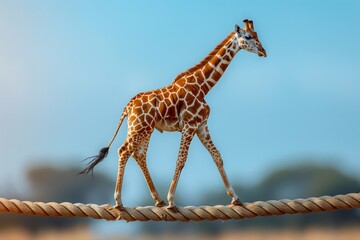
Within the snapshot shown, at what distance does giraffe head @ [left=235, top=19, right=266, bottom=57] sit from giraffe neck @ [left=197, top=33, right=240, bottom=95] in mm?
24

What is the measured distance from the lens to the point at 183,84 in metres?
2.23

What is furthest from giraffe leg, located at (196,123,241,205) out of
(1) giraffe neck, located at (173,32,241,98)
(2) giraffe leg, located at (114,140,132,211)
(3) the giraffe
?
(2) giraffe leg, located at (114,140,132,211)

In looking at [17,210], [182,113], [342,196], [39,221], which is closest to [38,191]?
[39,221]

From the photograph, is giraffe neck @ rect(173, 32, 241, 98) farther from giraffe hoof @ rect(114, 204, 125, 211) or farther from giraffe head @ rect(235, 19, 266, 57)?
giraffe hoof @ rect(114, 204, 125, 211)

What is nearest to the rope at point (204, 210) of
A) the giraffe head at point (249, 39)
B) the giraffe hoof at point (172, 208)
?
the giraffe hoof at point (172, 208)

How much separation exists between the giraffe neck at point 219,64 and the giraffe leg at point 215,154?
0.43ft

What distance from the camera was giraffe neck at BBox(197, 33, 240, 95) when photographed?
89.1 inches

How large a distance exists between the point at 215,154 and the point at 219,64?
294mm

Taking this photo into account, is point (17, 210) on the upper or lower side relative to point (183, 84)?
lower

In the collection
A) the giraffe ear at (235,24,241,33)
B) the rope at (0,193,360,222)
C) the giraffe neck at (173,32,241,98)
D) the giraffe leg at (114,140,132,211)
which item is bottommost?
the rope at (0,193,360,222)

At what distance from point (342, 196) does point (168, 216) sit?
1.82 feet

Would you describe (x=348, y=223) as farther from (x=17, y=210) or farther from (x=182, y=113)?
(x=17, y=210)

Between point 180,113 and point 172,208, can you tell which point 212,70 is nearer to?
point 180,113

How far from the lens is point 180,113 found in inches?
86.4
